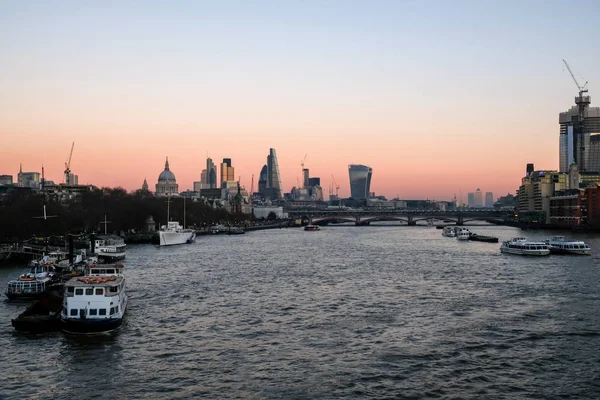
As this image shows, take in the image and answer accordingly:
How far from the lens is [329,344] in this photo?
90.3 ft

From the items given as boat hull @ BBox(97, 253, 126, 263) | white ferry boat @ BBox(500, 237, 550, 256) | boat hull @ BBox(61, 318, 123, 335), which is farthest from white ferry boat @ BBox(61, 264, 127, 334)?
white ferry boat @ BBox(500, 237, 550, 256)

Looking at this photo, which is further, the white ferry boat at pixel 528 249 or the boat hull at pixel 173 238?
the boat hull at pixel 173 238

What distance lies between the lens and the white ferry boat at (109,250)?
6762 cm

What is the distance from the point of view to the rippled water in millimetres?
22172

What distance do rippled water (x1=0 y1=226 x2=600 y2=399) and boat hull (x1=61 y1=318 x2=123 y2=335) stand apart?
0.49m

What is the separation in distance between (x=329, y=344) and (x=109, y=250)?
48420 millimetres

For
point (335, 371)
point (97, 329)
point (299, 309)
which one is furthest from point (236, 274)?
point (335, 371)

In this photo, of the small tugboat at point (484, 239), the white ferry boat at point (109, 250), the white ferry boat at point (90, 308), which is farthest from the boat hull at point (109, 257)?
the small tugboat at point (484, 239)

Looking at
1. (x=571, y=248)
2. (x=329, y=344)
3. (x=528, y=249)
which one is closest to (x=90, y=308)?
(x=329, y=344)

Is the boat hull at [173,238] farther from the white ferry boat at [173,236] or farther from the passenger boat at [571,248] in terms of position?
the passenger boat at [571,248]

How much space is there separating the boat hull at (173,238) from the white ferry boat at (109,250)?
20.7 m

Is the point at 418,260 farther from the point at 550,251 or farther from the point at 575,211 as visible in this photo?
the point at 575,211

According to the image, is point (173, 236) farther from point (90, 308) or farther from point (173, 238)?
point (90, 308)

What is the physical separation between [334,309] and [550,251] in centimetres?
4994
